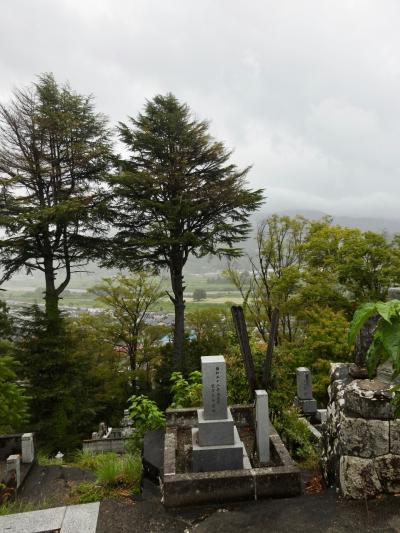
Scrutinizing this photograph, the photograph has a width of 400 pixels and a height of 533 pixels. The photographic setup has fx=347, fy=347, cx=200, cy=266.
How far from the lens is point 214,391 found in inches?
194

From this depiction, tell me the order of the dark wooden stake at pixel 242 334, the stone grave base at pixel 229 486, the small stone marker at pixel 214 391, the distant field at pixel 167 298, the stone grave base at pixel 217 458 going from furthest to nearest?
1. the distant field at pixel 167 298
2. the dark wooden stake at pixel 242 334
3. the small stone marker at pixel 214 391
4. the stone grave base at pixel 217 458
5. the stone grave base at pixel 229 486

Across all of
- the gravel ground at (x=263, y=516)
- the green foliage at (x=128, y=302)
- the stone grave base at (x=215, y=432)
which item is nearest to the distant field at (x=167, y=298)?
the green foliage at (x=128, y=302)

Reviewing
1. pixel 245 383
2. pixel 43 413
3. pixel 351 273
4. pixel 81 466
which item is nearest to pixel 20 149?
pixel 43 413

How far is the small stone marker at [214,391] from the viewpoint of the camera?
4867 millimetres

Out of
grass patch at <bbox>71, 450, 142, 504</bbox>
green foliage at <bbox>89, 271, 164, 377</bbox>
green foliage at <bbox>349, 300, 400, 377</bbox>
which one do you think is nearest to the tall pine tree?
green foliage at <bbox>89, 271, 164, 377</bbox>

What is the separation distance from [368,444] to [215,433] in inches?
79.6

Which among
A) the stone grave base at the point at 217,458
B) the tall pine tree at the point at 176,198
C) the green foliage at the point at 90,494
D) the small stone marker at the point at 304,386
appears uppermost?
the tall pine tree at the point at 176,198

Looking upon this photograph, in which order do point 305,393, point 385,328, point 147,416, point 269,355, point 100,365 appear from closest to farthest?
point 385,328 < point 269,355 < point 147,416 < point 305,393 < point 100,365

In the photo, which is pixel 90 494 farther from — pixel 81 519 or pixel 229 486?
pixel 229 486

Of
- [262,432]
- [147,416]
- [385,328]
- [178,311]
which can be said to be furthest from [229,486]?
[178,311]

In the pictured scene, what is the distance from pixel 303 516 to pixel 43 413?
1393 cm

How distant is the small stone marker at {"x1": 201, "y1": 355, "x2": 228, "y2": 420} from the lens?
4867 mm

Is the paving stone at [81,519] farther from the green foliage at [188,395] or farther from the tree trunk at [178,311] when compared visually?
the tree trunk at [178,311]

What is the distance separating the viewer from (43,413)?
1446cm
